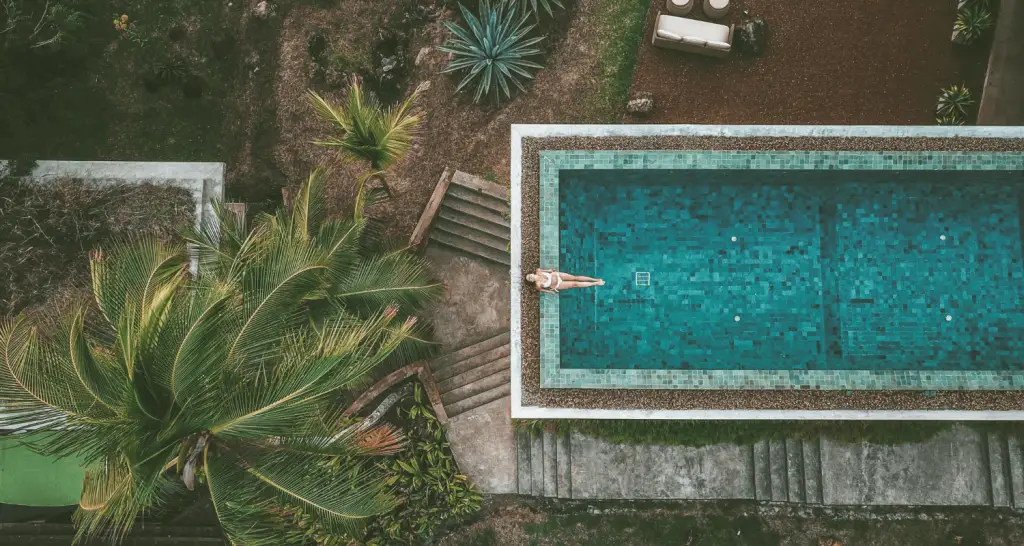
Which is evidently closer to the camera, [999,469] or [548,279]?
[548,279]

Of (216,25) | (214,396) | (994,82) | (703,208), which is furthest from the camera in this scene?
(216,25)

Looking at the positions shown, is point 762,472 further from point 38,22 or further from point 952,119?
point 38,22

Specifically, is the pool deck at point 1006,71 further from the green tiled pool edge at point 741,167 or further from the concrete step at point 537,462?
the concrete step at point 537,462

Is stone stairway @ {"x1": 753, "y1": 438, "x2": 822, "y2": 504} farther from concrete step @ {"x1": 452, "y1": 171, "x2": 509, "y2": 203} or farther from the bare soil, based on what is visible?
the bare soil

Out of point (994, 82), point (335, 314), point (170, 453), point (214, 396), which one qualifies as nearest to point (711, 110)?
point (994, 82)

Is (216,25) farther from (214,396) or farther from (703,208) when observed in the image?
(703,208)

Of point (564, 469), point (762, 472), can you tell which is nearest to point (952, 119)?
point (762, 472)
